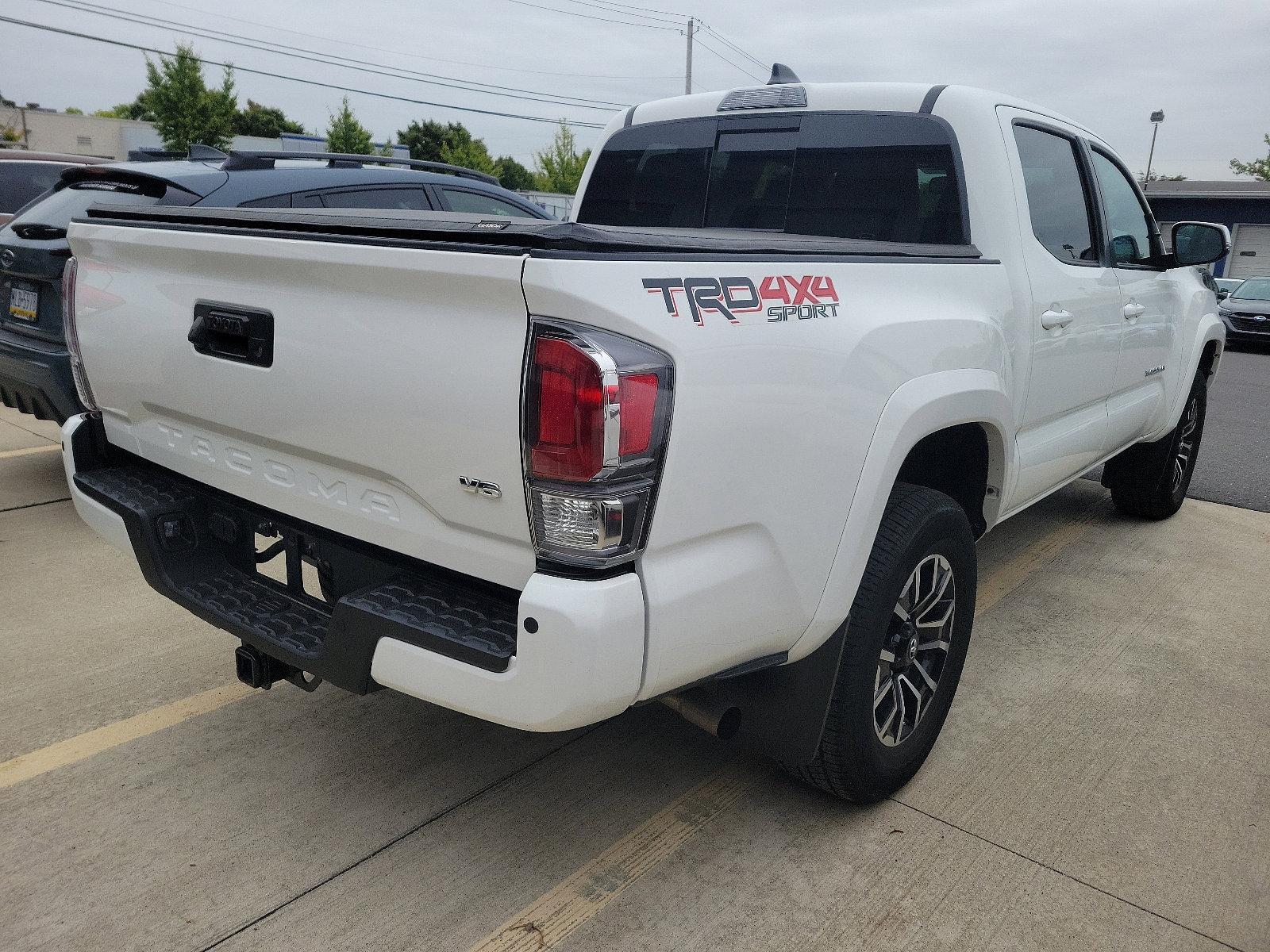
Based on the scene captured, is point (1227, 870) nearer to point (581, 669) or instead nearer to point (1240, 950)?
point (1240, 950)

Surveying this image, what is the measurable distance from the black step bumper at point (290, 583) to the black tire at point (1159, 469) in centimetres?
449

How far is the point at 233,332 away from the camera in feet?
7.63

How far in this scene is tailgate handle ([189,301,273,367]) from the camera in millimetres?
2256

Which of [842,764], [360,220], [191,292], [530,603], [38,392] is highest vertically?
[360,220]

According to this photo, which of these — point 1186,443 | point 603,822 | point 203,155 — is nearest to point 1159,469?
point 1186,443

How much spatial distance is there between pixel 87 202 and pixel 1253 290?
66.7 ft

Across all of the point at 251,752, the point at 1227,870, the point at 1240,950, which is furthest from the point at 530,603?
the point at 1227,870

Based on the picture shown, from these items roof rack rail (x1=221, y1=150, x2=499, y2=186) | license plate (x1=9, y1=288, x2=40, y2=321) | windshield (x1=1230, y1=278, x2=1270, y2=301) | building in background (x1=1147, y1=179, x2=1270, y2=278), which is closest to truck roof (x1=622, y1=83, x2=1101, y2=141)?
roof rack rail (x1=221, y1=150, x2=499, y2=186)

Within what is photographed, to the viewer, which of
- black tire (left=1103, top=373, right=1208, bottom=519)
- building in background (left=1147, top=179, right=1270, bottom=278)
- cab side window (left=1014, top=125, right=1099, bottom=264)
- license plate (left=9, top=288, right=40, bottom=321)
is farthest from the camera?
building in background (left=1147, top=179, right=1270, bottom=278)

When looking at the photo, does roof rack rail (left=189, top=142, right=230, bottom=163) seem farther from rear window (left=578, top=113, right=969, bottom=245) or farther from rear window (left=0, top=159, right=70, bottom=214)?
rear window (left=578, top=113, right=969, bottom=245)

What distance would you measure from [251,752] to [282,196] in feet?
10.4

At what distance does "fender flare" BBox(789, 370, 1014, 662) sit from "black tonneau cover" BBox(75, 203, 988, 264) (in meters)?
0.35

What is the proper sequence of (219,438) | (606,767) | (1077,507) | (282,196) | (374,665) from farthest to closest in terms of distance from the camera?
(1077,507) < (282,196) < (606,767) < (219,438) < (374,665)

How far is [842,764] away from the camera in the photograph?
101 inches
